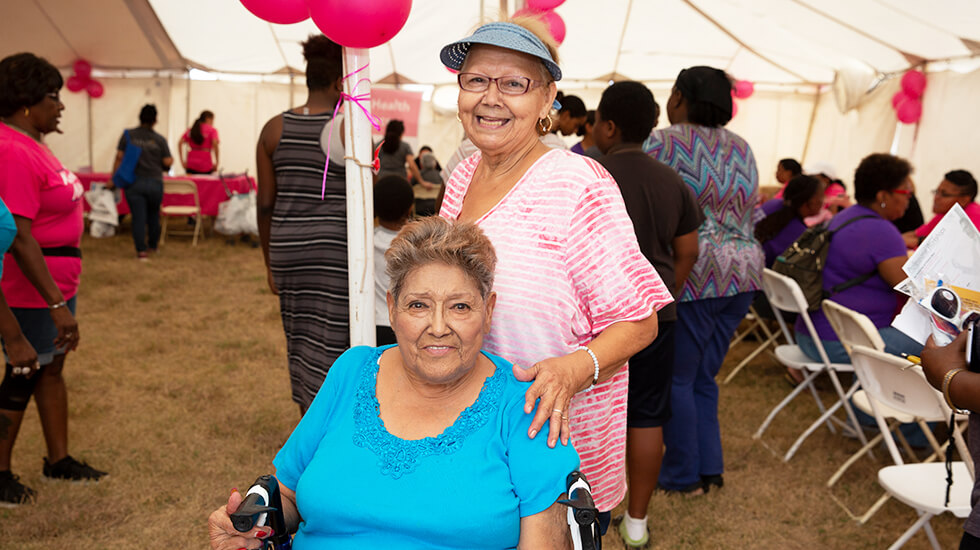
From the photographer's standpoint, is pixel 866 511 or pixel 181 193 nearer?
pixel 866 511

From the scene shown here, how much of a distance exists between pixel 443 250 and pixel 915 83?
375 inches

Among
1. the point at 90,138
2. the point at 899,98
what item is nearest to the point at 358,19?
the point at 899,98

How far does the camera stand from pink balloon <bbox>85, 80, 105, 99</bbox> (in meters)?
11.8

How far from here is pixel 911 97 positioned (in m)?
8.98

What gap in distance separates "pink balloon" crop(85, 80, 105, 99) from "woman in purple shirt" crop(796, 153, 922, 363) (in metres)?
12.2

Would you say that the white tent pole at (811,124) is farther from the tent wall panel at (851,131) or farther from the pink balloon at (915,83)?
the pink balloon at (915,83)

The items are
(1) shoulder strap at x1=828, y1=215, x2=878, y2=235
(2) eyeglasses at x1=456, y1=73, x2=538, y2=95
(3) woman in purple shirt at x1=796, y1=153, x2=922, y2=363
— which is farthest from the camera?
(1) shoulder strap at x1=828, y1=215, x2=878, y2=235

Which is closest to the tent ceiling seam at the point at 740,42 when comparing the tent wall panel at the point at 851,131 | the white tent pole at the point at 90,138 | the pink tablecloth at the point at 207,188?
the tent wall panel at the point at 851,131

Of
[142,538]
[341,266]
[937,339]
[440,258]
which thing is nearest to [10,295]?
[142,538]

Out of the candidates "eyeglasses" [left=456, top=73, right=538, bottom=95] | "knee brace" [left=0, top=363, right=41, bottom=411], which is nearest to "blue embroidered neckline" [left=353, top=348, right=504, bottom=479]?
"eyeglasses" [left=456, top=73, right=538, bottom=95]

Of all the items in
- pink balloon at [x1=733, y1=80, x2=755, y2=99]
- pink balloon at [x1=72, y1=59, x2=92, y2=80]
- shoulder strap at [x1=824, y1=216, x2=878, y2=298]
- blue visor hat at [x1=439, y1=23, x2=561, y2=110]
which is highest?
pink balloon at [x1=733, y1=80, x2=755, y2=99]

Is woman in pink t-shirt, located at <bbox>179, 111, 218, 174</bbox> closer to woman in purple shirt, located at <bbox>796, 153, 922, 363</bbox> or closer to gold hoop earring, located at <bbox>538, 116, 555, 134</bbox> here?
woman in purple shirt, located at <bbox>796, 153, 922, 363</bbox>

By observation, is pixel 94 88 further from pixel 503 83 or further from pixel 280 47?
pixel 503 83

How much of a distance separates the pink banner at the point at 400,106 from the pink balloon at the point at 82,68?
15.6 feet
